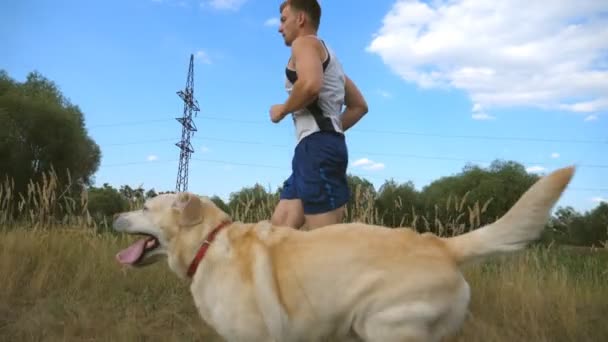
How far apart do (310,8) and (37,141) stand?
23353 mm

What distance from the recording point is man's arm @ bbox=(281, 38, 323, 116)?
3.03m

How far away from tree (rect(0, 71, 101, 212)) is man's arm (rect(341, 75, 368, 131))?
19051mm

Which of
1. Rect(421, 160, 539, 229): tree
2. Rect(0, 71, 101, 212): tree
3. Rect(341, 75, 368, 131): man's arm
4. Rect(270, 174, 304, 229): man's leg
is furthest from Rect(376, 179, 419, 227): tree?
Rect(421, 160, 539, 229): tree

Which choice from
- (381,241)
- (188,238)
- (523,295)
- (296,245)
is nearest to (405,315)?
(381,241)

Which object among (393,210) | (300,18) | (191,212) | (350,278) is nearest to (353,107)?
(300,18)

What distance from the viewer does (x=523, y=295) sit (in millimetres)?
4559

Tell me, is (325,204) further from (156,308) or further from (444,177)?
(444,177)

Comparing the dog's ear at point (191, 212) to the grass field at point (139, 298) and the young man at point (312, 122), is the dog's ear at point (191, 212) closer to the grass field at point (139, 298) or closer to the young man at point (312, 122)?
the young man at point (312, 122)

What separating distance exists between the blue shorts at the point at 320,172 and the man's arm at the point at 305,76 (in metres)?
0.25

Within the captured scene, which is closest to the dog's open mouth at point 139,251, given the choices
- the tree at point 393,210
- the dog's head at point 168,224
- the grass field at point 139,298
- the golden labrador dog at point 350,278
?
the dog's head at point 168,224

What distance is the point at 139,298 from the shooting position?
201 inches

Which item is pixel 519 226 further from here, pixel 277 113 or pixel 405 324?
pixel 277 113

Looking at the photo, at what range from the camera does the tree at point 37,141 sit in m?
21.8

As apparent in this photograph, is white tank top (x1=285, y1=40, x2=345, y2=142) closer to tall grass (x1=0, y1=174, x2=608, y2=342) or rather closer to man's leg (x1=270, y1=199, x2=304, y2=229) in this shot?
man's leg (x1=270, y1=199, x2=304, y2=229)
